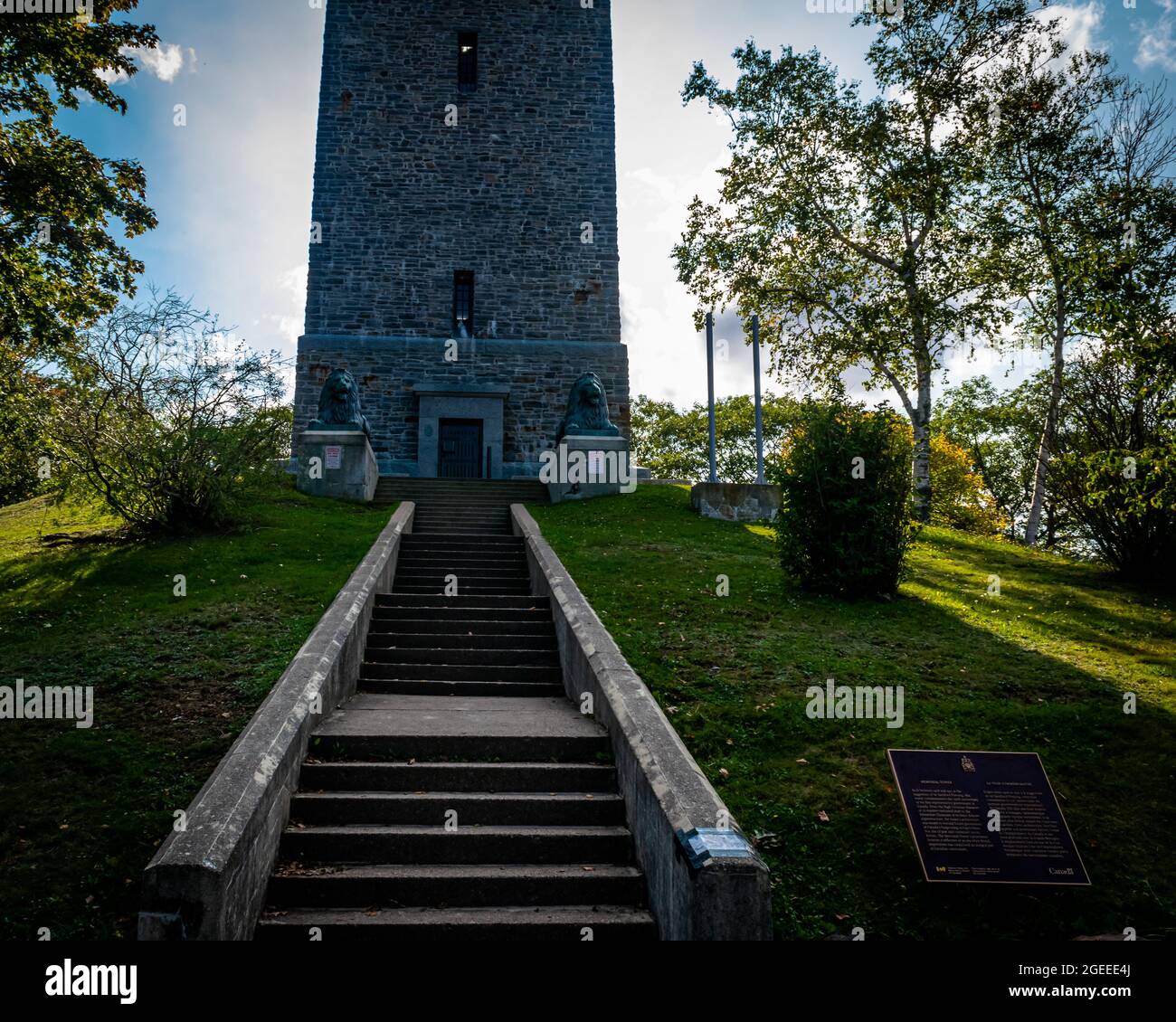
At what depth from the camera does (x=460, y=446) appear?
2253 cm

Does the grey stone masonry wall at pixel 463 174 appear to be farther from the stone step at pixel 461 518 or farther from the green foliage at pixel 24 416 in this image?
the green foliage at pixel 24 416

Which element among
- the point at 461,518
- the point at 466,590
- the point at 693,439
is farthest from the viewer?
the point at 693,439

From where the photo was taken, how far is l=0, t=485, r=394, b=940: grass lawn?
4.38 metres

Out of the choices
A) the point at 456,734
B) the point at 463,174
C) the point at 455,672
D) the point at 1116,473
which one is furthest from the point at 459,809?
the point at 463,174

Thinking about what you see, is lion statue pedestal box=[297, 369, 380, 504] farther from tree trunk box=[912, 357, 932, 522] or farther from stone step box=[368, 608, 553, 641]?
tree trunk box=[912, 357, 932, 522]

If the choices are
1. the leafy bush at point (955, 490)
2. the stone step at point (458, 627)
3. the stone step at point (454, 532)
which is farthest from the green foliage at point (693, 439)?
the stone step at point (458, 627)

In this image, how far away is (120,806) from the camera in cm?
495

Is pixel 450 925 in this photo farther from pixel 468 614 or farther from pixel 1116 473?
pixel 1116 473

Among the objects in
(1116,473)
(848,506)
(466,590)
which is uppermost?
(1116,473)

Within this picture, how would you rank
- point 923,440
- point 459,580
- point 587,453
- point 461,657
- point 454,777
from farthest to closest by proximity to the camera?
point 923,440 → point 587,453 → point 459,580 → point 461,657 → point 454,777

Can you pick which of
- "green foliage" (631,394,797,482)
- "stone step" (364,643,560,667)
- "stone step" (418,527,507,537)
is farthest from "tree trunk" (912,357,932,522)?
"green foliage" (631,394,797,482)

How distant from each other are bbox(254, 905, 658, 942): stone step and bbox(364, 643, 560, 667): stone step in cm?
406

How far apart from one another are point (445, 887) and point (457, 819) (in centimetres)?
65
